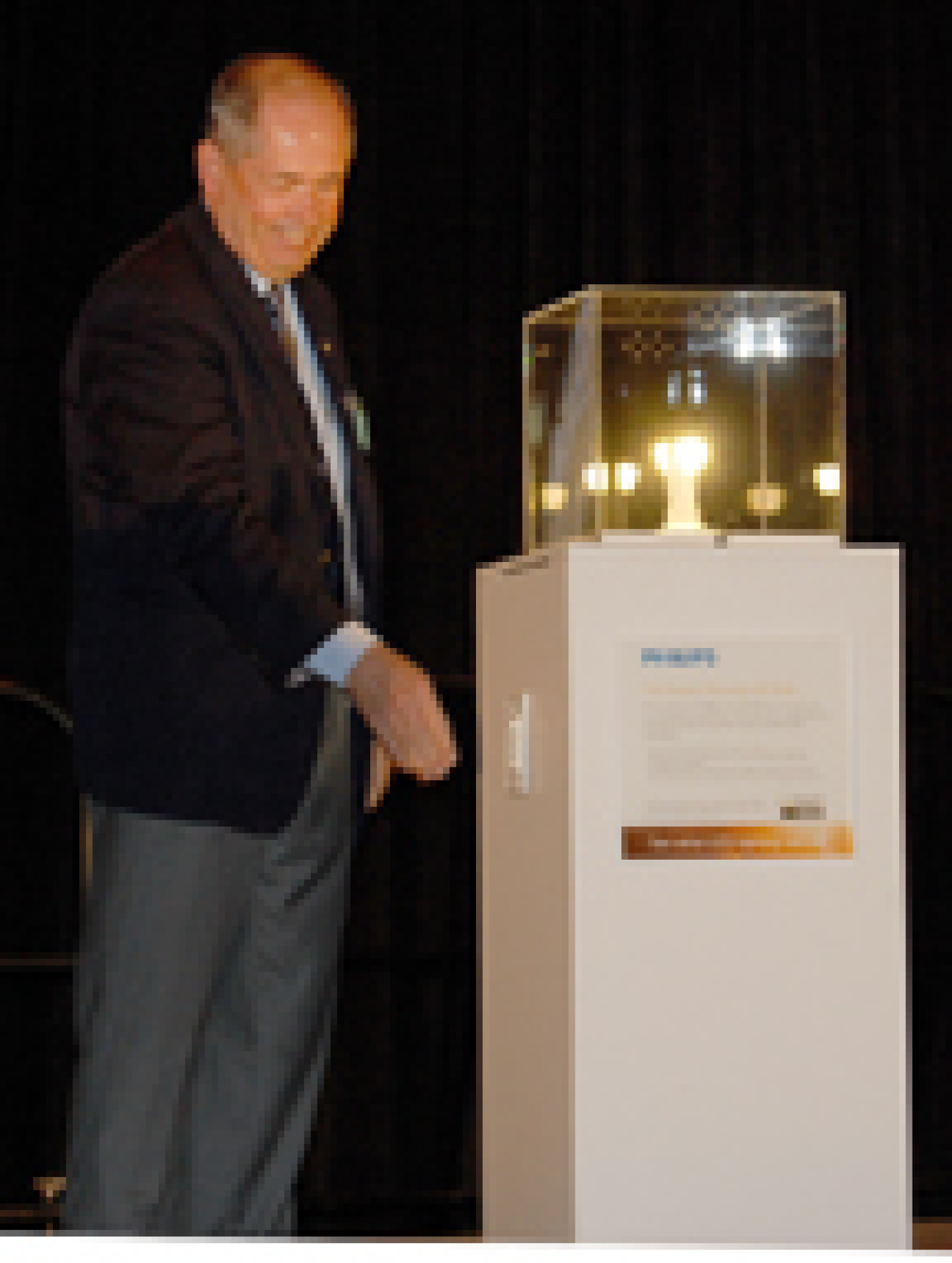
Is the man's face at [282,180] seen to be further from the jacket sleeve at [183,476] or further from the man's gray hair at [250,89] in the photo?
the jacket sleeve at [183,476]

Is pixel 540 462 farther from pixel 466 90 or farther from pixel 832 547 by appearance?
pixel 466 90

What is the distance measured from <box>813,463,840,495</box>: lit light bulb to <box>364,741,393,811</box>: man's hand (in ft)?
1.98

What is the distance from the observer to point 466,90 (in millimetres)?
4477

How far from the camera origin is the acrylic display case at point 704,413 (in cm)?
→ 238

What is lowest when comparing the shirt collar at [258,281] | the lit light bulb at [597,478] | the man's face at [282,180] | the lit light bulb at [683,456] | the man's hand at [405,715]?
the man's hand at [405,715]

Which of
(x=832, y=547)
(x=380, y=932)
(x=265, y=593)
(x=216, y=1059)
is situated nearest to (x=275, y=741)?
(x=265, y=593)

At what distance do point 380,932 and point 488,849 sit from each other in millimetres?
1722

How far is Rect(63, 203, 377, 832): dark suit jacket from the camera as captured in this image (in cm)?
221

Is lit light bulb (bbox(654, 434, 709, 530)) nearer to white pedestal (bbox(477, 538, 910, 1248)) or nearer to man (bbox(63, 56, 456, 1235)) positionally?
white pedestal (bbox(477, 538, 910, 1248))

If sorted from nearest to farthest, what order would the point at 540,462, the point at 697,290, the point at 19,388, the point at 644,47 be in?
the point at 697,290 < the point at 540,462 < the point at 19,388 < the point at 644,47

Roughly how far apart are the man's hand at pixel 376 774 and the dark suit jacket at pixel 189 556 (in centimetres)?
11

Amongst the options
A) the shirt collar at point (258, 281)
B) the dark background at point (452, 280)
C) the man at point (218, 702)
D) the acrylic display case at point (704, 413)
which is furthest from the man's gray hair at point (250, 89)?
the dark background at point (452, 280)

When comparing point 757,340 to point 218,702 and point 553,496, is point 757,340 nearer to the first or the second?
point 553,496

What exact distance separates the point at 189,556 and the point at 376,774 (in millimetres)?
371
